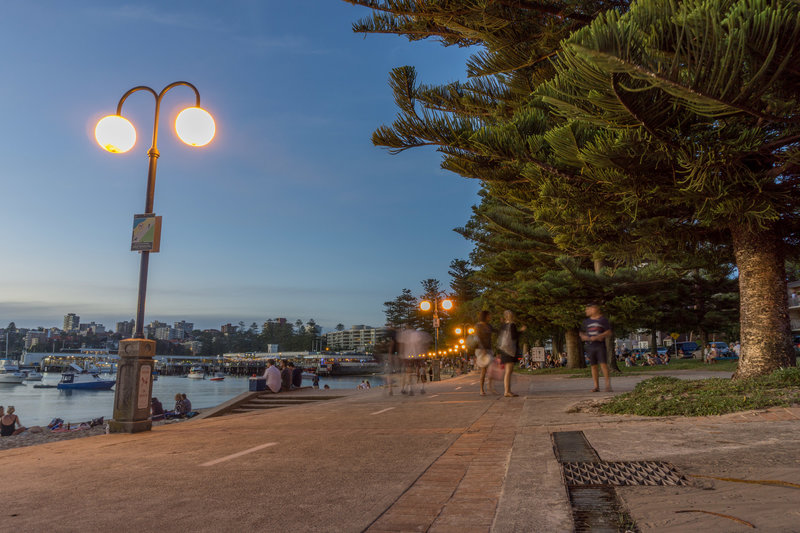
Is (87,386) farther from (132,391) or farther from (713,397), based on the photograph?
(713,397)

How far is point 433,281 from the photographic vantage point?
354 ft

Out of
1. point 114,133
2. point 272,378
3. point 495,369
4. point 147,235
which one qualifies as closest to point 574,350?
point 495,369

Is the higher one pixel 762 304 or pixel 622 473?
pixel 762 304

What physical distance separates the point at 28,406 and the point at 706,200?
236 ft

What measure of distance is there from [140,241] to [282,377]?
30.4 feet

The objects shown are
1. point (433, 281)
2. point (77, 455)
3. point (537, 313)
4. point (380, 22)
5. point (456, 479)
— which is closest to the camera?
point (456, 479)

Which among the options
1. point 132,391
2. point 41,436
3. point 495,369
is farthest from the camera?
point 41,436

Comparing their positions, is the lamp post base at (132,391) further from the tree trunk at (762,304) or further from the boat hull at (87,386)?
the boat hull at (87,386)

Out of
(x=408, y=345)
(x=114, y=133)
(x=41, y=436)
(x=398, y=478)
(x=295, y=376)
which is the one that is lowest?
(x=41, y=436)

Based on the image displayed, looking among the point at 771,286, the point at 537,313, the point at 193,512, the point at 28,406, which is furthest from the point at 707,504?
the point at 28,406

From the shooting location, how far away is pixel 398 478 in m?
3.69

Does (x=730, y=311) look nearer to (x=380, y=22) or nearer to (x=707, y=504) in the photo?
(x=380, y=22)

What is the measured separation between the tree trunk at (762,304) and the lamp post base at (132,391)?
8716 millimetres

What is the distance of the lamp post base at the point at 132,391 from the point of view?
280 inches
